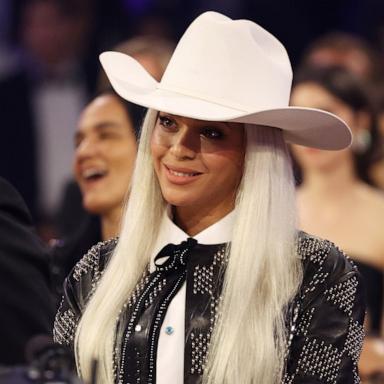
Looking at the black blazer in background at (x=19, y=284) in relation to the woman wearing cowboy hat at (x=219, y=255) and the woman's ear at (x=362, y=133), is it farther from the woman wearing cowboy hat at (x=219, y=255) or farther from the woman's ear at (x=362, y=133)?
the woman's ear at (x=362, y=133)

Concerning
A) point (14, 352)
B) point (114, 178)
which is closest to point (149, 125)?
point (14, 352)

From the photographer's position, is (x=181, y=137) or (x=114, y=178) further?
(x=114, y=178)

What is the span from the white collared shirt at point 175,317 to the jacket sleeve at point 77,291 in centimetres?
15

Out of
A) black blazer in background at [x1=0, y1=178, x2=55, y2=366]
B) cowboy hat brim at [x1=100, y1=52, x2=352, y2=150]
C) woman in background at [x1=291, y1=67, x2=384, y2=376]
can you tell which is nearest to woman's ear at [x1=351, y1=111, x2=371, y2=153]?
woman in background at [x1=291, y1=67, x2=384, y2=376]

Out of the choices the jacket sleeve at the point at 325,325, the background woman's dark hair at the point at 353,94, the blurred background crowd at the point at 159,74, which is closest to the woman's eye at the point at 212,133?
the jacket sleeve at the point at 325,325

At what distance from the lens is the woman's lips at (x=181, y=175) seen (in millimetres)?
3221

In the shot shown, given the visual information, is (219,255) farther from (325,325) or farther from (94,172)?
(94,172)

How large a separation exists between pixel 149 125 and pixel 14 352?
93 centimetres

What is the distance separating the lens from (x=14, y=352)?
8.45ft

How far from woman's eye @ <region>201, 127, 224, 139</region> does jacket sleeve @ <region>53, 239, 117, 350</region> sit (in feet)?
1.26

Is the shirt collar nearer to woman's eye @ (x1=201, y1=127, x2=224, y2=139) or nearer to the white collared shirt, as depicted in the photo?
the white collared shirt

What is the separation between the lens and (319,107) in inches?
221

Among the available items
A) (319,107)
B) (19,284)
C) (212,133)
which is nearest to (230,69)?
(212,133)

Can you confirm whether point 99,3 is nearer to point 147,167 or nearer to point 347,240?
point 347,240
